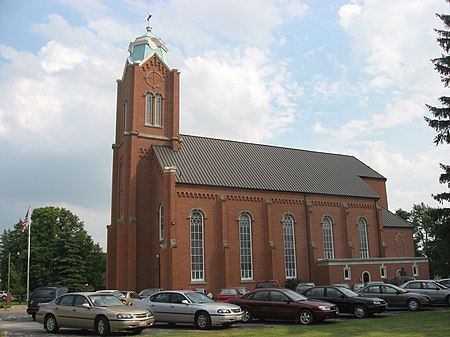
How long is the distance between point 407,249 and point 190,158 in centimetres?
2852

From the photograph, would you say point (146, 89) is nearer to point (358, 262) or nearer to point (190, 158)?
point (190, 158)

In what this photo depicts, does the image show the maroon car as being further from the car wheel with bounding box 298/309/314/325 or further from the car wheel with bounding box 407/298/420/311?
the car wheel with bounding box 407/298/420/311

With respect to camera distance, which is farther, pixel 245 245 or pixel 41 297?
pixel 245 245

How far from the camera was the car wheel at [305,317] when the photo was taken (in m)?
18.6

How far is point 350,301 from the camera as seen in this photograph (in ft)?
69.2

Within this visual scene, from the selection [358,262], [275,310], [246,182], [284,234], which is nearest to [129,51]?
[246,182]

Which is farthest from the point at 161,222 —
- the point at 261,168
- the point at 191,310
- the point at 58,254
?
the point at 58,254

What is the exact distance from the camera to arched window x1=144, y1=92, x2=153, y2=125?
41.7 m

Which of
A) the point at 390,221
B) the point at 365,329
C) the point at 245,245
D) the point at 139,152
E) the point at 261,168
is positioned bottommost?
the point at 365,329

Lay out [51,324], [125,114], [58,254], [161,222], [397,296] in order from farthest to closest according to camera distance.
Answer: [58,254]
[125,114]
[161,222]
[397,296]
[51,324]

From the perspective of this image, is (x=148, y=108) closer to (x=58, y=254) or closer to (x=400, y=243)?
(x=58, y=254)

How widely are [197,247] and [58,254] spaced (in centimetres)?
2914

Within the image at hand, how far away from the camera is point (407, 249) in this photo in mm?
53094

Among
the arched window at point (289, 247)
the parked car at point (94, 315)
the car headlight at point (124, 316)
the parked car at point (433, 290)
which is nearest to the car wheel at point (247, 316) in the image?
the parked car at point (94, 315)
